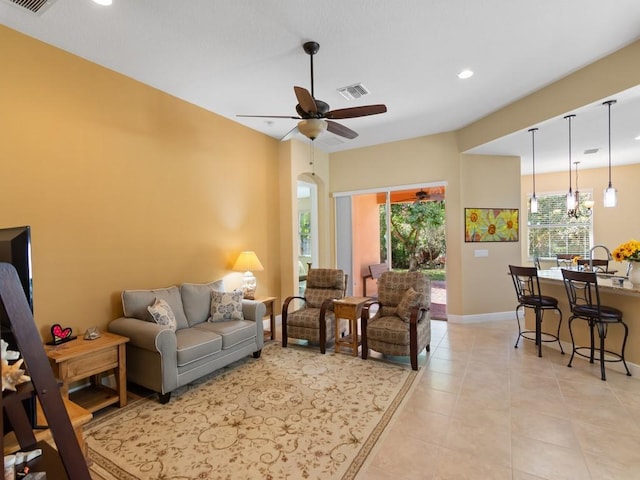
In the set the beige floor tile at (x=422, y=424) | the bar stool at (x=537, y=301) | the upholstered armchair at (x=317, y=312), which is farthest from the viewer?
the upholstered armchair at (x=317, y=312)

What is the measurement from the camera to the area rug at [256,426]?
217 centimetres

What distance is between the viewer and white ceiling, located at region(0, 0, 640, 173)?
2.56 metres

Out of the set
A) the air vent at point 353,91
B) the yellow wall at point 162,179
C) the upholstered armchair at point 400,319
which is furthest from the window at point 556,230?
the air vent at point 353,91

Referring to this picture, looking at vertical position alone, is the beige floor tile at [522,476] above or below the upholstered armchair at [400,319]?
below

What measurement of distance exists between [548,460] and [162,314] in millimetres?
3463

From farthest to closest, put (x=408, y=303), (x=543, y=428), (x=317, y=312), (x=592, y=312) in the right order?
(x=317, y=312) → (x=408, y=303) → (x=592, y=312) → (x=543, y=428)

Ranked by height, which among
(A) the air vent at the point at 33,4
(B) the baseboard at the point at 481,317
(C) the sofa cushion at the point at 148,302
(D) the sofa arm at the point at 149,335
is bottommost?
(B) the baseboard at the point at 481,317

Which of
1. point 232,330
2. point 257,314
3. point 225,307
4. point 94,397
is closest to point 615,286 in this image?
point 257,314

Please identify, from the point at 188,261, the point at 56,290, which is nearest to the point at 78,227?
the point at 56,290

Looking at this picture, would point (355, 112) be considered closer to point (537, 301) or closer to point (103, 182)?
point (103, 182)

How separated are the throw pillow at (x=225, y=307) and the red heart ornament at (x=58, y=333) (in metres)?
1.42

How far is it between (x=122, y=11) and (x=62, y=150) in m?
1.42

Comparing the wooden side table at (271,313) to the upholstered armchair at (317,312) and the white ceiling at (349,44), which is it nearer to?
the upholstered armchair at (317,312)

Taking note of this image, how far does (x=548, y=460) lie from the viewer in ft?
7.16
